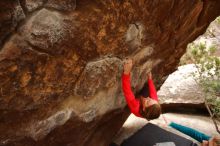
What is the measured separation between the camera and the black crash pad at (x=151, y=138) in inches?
325

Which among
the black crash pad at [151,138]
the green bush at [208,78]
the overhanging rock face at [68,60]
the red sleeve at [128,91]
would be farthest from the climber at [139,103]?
the green bush at [208,78]

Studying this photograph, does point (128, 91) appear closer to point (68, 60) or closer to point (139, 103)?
point (139, 103)

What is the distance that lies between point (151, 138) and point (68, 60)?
4.03 meters

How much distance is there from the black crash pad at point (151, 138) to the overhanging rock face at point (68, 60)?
1.36 m

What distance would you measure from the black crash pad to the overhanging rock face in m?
1.36

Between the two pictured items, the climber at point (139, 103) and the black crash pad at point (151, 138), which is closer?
the climber at point (139, 103)

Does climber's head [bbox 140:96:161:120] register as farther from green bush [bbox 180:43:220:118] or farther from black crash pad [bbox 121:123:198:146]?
green bush [bbox 180:43:220:118]

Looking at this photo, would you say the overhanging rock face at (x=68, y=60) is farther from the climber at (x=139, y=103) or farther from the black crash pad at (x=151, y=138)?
the black crash pad at (x=151, y=138)

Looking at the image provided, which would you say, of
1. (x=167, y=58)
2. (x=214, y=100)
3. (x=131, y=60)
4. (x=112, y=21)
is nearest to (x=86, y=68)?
(x=112, y=21)

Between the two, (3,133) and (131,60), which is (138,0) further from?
(3,133)

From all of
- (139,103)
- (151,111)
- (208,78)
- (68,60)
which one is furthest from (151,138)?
(208,78)

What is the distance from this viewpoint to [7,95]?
15.0 feet

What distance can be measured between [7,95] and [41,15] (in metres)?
1.18

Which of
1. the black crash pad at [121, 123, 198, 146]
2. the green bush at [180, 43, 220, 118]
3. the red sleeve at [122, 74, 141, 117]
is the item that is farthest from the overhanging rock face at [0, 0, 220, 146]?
the green bush at [180, 43, 220, 118]
